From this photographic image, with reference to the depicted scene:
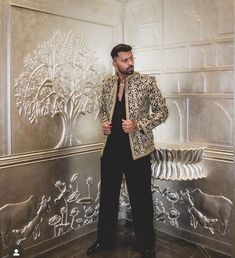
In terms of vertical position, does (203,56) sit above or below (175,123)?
above

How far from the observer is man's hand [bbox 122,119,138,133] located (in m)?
2.49

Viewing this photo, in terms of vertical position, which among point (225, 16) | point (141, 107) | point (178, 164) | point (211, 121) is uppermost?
point (225, 16)

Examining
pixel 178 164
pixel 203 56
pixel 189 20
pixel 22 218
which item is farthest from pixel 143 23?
pixel 22 218

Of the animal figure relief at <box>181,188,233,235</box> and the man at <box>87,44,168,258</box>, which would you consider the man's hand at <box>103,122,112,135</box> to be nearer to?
the man at <box>87,44,168,258</box>

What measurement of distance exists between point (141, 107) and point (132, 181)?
0.60 m

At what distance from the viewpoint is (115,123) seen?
2.65 meters

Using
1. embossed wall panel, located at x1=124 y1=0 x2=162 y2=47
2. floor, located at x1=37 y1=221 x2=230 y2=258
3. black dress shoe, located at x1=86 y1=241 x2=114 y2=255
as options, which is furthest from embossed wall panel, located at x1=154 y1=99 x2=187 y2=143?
black dress shoe, located at x1=86 y1=241 x2=114 y2=255

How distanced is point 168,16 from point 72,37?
933 mm

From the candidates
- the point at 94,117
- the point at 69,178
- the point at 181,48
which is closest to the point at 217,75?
the point at 181,48

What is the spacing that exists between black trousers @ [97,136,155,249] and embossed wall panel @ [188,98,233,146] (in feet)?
1.96

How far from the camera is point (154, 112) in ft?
8.68

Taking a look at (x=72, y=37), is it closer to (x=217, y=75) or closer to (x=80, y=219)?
(x=217, y=75)

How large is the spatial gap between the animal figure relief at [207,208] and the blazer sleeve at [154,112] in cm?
83

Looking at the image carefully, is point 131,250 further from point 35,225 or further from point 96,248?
point 35,225
